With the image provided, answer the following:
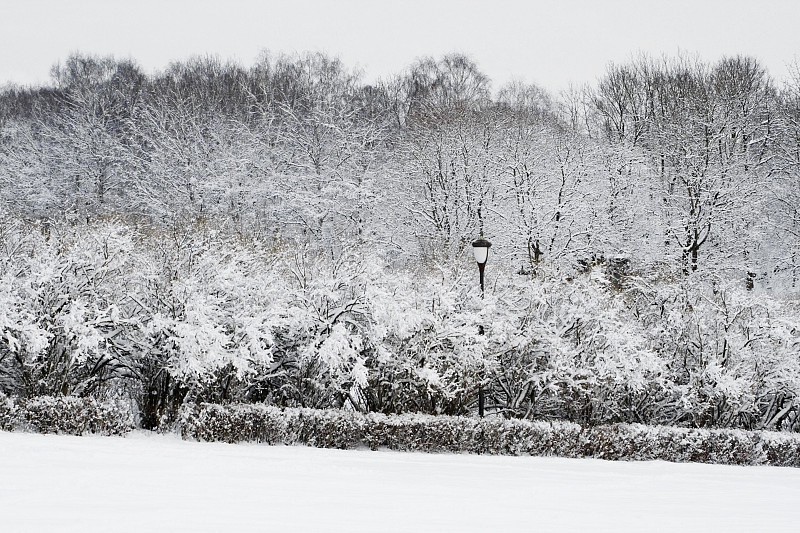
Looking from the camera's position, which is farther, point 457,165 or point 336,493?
point 457,165

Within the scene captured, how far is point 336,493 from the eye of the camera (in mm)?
6480

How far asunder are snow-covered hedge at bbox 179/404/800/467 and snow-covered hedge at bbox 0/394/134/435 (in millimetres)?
1253

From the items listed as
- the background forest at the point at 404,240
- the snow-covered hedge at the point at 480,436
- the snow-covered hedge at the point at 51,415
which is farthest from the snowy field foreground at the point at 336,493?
the background forest at the point at 404,240

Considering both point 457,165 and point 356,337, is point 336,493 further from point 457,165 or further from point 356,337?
point 457,165

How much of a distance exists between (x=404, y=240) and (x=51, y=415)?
2000cm

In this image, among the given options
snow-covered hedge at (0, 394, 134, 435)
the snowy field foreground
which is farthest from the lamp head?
snow-covered hedge at (0, 394, 134, 435)

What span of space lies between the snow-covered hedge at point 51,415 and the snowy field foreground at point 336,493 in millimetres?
335

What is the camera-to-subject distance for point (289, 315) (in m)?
11.4

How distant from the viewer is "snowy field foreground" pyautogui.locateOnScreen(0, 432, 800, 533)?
5250 mm

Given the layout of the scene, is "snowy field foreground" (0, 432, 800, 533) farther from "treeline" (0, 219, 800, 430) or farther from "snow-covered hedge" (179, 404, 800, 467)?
"treeline" (0, 219, 800, 430)

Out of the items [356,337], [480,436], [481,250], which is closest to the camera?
[480,436]

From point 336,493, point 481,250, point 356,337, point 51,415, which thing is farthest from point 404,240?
point 336,493

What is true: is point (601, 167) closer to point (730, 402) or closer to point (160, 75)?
point (730, 402)

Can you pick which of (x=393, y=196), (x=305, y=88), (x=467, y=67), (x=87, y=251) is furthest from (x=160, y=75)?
(x=87, y=251)
